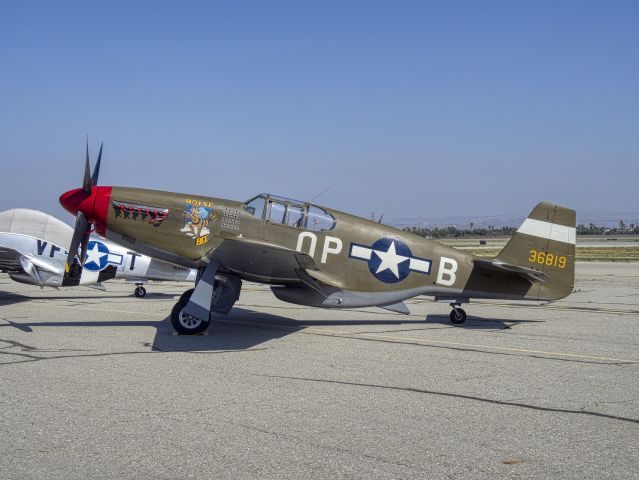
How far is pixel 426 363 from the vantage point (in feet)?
28.4

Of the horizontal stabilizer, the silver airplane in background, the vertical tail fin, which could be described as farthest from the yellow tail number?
the horizontal stabilizer

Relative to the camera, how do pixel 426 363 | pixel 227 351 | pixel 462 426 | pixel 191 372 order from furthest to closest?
1. pixel 227 351
2. pixel 426 363
3. pixel 191 372
4. pixel 462 426

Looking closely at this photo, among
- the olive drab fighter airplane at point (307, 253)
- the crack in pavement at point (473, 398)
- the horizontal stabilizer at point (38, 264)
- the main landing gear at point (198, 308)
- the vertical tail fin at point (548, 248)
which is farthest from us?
the horizontal stabilizer at point (38, 264)

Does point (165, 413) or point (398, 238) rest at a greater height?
point (398, 238)

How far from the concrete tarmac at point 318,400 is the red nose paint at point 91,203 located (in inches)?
79.7

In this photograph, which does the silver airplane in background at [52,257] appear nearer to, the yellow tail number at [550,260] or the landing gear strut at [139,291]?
the landing gear strut at [139,291]

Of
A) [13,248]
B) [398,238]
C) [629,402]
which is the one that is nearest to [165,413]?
[629,402]

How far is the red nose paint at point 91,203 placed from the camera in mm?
11406

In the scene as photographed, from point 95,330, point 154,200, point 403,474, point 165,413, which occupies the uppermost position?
point 154,200

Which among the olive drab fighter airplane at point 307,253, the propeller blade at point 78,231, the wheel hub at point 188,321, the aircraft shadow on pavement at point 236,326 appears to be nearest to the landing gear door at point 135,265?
the aircraft shadow on pavement at point 236,326

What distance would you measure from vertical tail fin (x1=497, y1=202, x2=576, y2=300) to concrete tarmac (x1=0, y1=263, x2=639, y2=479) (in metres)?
0.87

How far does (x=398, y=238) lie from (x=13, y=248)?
34.8 ft

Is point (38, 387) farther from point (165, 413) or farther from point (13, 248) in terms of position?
point (13, 248)

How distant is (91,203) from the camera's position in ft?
37.4
